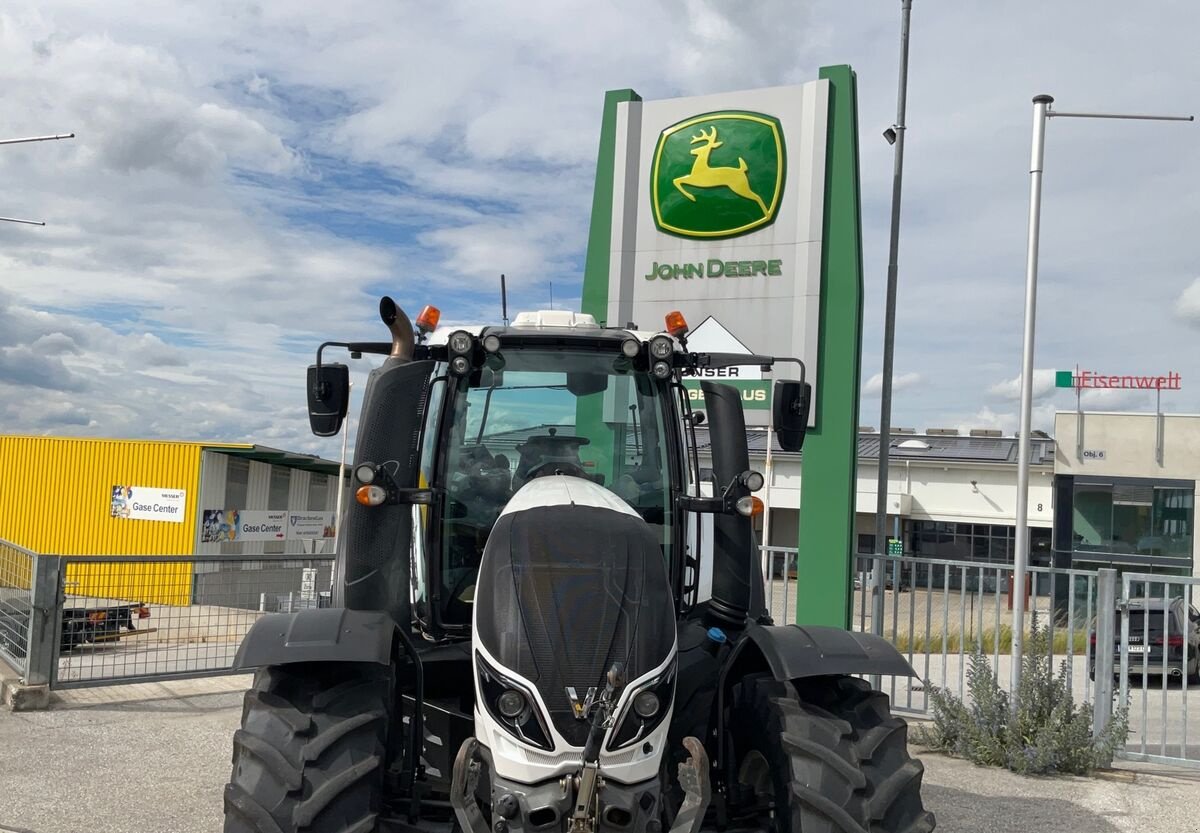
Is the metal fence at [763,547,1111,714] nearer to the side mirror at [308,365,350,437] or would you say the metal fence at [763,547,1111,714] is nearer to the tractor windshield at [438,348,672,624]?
the tractor windshield at [438,348,672,624]

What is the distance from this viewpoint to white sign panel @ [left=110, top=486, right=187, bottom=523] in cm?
3278

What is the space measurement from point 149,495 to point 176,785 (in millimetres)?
29750

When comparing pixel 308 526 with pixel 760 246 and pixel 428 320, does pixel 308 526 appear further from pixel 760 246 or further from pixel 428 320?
pixel 428 320

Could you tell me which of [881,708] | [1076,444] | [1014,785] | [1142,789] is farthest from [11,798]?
[1076,444]

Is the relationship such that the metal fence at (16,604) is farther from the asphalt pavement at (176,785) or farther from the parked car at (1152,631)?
the parked car at (1152,631)

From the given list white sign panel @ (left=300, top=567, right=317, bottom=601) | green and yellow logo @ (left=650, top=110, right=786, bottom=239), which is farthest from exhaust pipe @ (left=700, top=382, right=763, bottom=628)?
white sign panel @ (left=300, top=567, right=317, bottom=601)

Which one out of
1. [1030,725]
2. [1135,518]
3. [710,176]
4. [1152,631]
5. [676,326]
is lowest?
[1030,725]

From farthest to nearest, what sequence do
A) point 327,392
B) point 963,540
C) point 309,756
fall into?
point 963,540, point 327,392, point 309,756

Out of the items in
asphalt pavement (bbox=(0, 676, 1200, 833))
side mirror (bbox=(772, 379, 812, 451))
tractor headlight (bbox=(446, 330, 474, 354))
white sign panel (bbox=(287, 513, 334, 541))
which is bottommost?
white sign panel (bbox=(287, 513, 334, 541))

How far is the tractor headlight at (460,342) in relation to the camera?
4.12 metres

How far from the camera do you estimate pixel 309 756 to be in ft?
10.6

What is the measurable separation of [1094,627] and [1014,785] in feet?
6.13

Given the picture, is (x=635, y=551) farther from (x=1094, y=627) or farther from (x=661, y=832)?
(x=1094, y=627)

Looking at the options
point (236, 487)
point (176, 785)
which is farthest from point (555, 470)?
point (236, 487)
